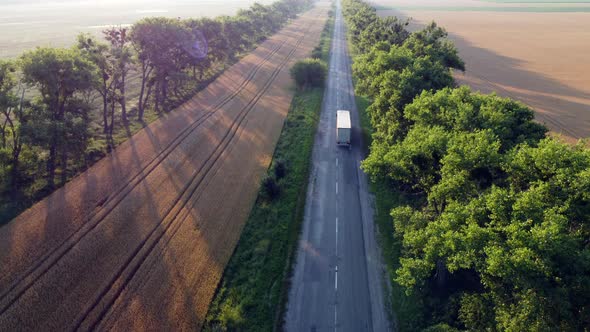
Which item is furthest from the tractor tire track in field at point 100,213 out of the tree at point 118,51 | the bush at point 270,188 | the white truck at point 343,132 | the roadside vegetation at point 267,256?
the white truck at point 343,132

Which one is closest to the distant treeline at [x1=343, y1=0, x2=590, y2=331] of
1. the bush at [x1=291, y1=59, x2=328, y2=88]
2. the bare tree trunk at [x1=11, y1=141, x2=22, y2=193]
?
the bare tree trunk at [x1=11, y1=141, x2=22, y2=193]

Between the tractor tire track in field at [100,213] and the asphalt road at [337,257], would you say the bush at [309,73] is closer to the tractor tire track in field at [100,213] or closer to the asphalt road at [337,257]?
the tractor tire track in field at [100,213]

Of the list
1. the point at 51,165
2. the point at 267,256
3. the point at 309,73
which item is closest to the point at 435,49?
the point at 309,73

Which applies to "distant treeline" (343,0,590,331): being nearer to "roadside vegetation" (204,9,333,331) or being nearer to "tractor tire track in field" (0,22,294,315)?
"roadside vegetation" (204,9,333,331)

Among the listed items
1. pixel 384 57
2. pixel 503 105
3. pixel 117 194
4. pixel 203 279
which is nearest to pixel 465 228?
pixel 503 105

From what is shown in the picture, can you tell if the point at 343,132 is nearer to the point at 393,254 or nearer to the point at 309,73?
the point at 393,254

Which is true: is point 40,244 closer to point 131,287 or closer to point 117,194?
point 117,194
